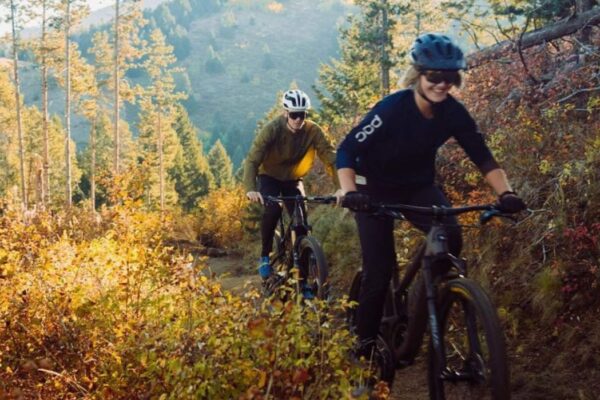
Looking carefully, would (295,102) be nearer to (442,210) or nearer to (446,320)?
(442,210)

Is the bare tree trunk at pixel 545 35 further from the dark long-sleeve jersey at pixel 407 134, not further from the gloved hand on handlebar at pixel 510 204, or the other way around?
the gloved hand on handlebar at pixel 510 204

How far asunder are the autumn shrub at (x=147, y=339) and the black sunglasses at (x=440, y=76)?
169 cm

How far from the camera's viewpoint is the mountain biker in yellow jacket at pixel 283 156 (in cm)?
677

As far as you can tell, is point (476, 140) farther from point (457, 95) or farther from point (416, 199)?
point (457, 95)

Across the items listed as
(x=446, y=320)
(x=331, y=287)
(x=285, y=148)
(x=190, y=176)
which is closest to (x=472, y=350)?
(x=446, y=320)

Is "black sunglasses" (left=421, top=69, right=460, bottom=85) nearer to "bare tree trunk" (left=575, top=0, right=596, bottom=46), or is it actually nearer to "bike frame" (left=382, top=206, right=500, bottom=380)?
"bike frame" (left=382, top=206, right=500, bottom=380)

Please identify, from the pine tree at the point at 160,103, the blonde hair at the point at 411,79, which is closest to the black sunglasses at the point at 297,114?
the blonde hair at the point at 411,79

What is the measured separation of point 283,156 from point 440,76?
11.5 feet

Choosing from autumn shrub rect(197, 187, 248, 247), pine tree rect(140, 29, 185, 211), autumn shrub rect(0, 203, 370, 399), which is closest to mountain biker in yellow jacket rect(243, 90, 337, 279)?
autumn shrub rect(0, 203, 370, 399)

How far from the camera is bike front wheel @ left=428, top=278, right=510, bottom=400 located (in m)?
3.27

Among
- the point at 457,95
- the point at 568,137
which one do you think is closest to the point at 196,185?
the point at 457,95

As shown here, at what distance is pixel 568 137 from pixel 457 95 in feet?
16.0

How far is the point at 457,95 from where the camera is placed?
11.9m

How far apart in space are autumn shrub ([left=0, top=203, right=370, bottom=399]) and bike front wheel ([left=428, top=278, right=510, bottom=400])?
0.59 meters
